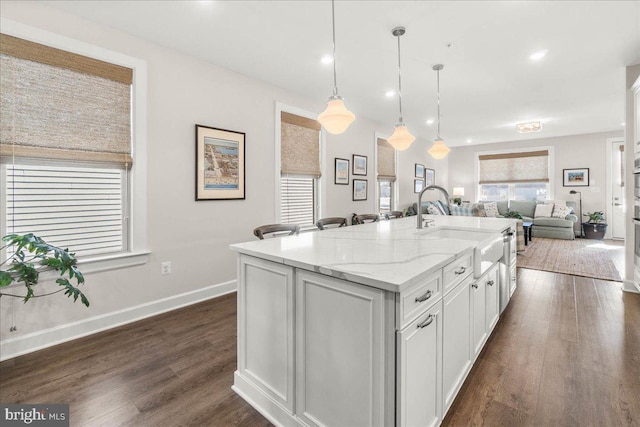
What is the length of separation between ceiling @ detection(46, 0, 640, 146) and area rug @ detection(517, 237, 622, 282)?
256 cm

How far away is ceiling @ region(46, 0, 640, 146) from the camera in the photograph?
236cm

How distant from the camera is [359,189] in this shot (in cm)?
535

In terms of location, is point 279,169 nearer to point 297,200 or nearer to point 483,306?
point 297,200

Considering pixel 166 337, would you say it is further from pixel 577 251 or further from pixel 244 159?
pixel 577 251

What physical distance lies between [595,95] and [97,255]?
21.8 ft

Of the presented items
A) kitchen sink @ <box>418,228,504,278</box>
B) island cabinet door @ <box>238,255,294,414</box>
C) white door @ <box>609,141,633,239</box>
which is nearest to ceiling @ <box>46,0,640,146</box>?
kitchen sink @ <box>418,228,504,278</box>

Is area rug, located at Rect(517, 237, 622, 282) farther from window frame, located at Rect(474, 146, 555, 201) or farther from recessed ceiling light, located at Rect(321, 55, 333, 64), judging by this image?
recessed ceiling light, located at Rect(321, 55, 333, 64)

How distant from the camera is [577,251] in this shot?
5.71m

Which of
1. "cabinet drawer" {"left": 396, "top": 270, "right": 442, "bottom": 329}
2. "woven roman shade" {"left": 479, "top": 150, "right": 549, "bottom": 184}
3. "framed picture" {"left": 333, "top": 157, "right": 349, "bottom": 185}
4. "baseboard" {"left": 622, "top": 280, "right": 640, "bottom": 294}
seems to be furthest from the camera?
"woven roman shade" {"left": 479, "top": 150, "right": 549, "bottom": 184}

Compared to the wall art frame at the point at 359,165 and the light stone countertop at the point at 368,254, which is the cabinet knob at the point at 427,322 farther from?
the wall art frame at the point at 359,165

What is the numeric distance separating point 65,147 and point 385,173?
5.00m

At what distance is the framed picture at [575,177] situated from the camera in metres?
7.48

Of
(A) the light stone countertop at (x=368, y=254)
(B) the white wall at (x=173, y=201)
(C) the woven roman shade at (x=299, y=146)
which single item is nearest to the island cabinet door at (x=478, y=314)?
(A) the light stone countertop at (x=368, y=254)

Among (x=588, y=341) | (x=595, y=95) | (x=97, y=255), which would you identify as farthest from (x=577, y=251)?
(x=97, y=255)
